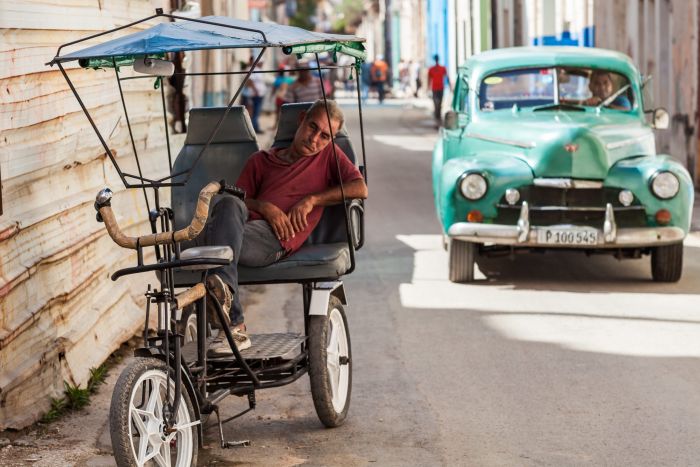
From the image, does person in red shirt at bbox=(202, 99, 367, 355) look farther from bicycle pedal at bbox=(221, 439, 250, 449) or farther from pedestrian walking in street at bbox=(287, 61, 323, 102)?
pedestrian walking in street at bbox=(287, 61, 323, 102)

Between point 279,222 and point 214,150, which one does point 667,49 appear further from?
point 279,222

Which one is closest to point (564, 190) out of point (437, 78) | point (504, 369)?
point (504, 369)

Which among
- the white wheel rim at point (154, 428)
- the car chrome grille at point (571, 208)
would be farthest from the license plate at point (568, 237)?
the white wheel rim at point (154, 428)

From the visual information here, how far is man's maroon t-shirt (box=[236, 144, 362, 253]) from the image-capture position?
24.1 feet

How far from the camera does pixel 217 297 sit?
20.1 ft

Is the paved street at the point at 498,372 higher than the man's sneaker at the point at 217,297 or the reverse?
the reverse

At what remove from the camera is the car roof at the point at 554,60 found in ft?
40.2

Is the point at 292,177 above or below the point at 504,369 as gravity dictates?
above

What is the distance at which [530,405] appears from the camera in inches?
283

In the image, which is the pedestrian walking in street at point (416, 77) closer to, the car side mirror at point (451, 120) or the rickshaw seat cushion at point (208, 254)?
the car side mirror at point (451, 120)

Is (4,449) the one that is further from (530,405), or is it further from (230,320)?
(530,405)

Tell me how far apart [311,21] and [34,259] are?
96.3 metres

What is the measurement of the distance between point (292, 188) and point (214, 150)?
799 millimetres

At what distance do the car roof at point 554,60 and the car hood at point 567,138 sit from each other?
46 centimetres
